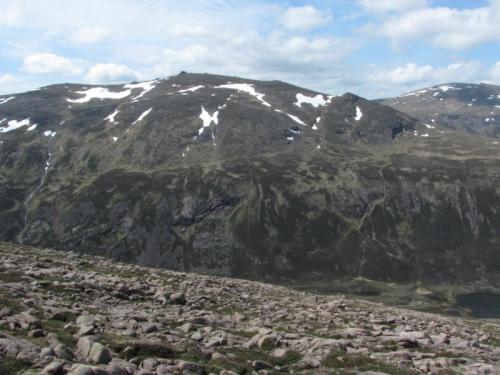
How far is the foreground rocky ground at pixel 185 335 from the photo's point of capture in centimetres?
2117

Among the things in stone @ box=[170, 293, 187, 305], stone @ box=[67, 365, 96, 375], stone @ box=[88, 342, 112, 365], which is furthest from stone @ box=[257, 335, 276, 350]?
stone @ box=[170, 293, 187, 305]

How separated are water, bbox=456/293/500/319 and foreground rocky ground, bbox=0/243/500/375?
14377 cm

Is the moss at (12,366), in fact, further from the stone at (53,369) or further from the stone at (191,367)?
the stone at (191,367)

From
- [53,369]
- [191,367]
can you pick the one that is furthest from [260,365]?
[53,369]

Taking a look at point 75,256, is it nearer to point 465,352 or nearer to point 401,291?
point 465,352

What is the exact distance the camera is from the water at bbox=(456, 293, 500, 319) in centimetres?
17045

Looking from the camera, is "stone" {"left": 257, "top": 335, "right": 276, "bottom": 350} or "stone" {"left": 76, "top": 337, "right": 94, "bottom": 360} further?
"stone" {"left": 257, "top": 335, "right": 276, "bottom": 350}

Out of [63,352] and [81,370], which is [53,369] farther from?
[63,352]

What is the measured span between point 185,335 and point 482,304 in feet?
603

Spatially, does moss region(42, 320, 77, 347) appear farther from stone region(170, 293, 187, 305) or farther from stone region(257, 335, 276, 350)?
stone region(170, 293, 187, 305)

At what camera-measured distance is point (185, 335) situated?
28.8 metres

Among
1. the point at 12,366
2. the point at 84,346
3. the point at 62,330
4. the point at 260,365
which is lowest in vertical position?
the point at 260,365

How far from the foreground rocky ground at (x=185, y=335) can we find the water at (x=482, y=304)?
143765 millimetres

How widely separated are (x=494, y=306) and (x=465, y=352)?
171102mm
